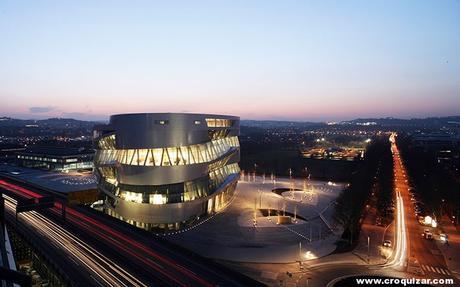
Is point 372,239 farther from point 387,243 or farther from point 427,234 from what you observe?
point 427,234

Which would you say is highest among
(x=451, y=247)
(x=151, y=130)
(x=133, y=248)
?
(x=151, y=130)

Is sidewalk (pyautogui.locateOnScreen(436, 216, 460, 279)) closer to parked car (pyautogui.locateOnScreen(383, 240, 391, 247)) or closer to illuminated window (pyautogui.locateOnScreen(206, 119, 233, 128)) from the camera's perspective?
parked car (pyautogui.locateOnScreen(383, 240, 391, 247))

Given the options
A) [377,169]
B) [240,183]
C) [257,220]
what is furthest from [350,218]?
[377,169]

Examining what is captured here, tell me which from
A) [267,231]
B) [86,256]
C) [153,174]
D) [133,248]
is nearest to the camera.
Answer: [86,256]

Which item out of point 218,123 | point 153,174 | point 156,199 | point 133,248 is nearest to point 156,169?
point 153,174

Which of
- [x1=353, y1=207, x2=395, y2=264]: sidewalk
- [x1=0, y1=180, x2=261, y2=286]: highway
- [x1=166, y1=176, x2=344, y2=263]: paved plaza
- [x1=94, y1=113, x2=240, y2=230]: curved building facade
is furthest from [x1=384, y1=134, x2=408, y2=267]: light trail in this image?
[x1=94, y1=113, x2=240, y2=230]: curved building facade

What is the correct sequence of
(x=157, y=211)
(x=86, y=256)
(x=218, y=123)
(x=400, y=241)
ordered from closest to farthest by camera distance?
1. (x=86, y=256)
2. (x=400, y=241)
3. (x=157, y=211)
4. (x=218, y=123)
